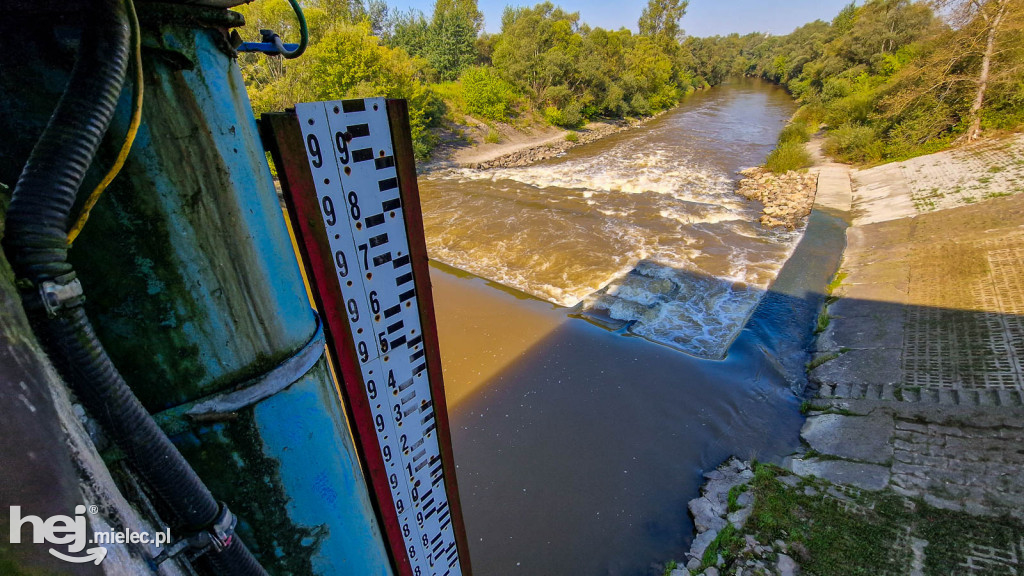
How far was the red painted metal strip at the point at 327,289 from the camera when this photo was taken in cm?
129

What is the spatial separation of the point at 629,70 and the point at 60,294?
4723cm

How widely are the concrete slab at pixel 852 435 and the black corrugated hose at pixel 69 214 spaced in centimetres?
777

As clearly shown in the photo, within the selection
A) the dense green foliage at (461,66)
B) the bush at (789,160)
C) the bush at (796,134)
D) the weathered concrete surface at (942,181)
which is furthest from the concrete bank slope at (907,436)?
the dense green foliage at (461,66)

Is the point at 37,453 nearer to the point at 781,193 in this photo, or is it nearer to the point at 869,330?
the point at 869,330

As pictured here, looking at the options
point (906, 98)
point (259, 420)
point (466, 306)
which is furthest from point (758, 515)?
point (906, 98)

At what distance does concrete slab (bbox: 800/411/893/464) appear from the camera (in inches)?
235

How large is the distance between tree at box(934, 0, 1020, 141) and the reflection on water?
337 inches

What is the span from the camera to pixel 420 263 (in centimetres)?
179

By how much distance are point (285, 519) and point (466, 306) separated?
9306mm

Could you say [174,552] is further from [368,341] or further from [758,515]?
[758,515]

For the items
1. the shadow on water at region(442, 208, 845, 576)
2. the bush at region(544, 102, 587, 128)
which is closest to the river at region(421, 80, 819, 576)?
the shadow on water at region(442, 208, 845, 576)

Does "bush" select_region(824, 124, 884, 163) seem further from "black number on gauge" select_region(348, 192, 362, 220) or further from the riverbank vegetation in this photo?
"black number on gauge" select_region(348, 192, 362, 220)

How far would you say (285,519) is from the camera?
1.28m

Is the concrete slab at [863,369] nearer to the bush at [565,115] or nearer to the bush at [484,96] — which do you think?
the bush at [484,96]
